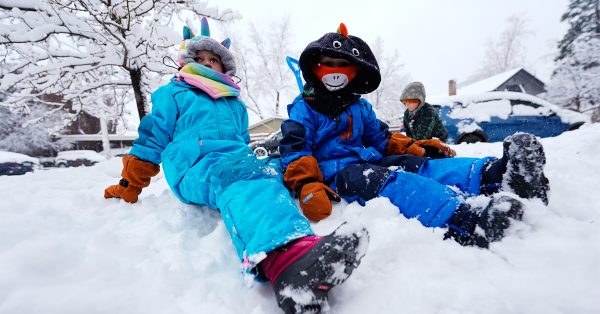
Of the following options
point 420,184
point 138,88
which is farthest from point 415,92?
point 138,88

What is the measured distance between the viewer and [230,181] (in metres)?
1.27

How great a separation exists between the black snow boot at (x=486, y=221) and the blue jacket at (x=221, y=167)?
1.95 feet

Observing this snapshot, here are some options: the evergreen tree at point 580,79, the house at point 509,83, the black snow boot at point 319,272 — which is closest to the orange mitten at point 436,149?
the black snow boot at point 319,272

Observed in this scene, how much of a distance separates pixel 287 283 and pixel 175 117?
1303 millimetres

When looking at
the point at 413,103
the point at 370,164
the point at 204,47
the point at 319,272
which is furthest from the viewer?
the point at 413,103

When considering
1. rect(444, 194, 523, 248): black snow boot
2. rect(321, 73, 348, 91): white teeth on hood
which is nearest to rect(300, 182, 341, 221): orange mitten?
rect(444, 194, 523, 248): black snow boot

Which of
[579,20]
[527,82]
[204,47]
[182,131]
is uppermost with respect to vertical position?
[579,20]

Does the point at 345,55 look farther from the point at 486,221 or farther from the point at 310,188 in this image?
the point at 486,221

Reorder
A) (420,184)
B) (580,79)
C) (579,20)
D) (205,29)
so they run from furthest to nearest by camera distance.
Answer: (579,20) < (580,79) < (205,29) < (420,184)

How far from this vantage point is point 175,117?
1.73 m

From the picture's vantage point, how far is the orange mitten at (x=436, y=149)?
2102 millimetres

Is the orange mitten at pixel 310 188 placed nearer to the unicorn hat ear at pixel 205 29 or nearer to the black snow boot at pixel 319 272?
the black snow boot at pixel 319 272

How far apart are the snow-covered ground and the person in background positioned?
2.49m

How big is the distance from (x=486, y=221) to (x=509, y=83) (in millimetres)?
23900
